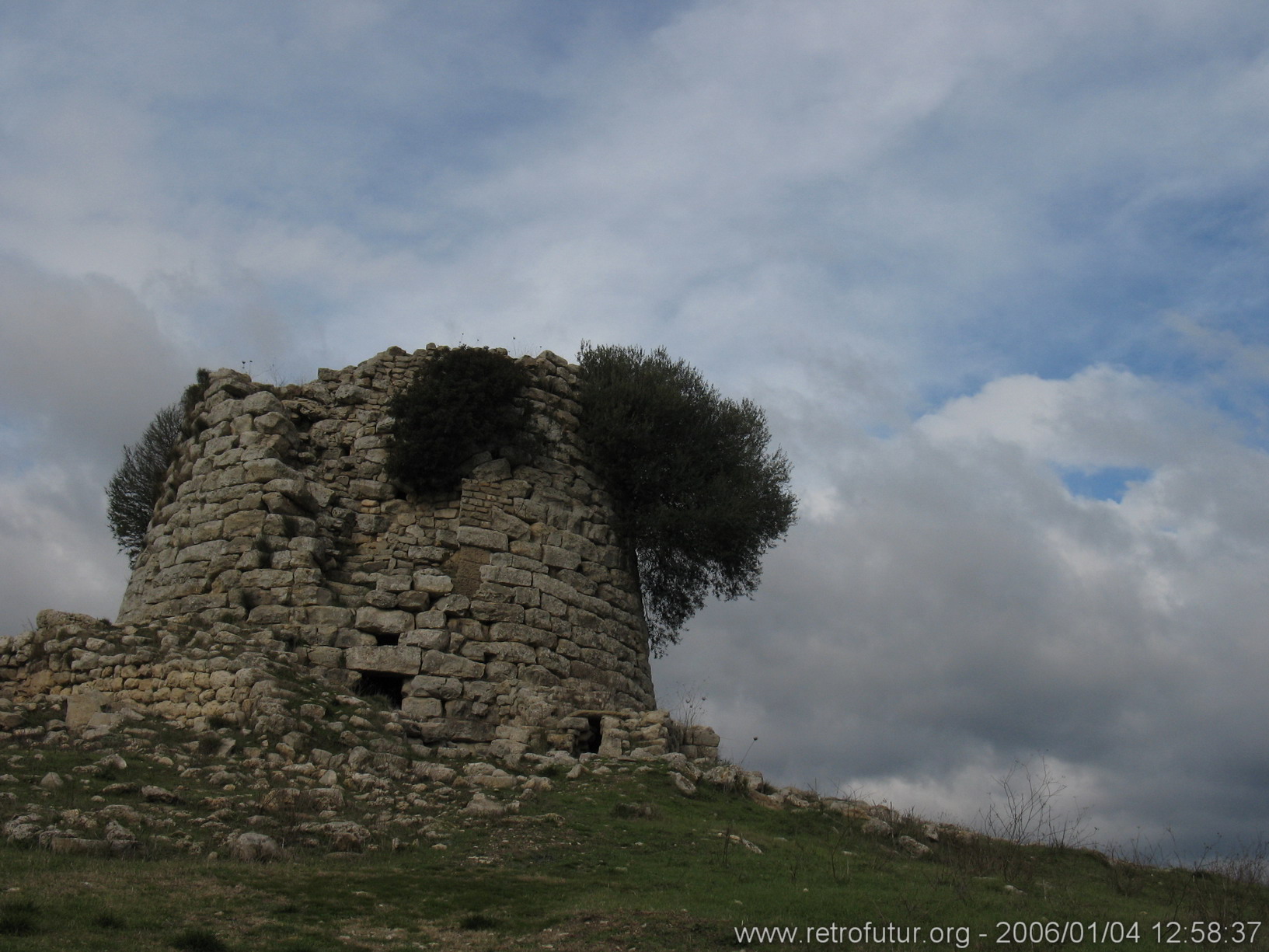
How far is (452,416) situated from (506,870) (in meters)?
7.95

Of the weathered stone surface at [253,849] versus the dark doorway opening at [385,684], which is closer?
the weathered stone surface at [253,849]

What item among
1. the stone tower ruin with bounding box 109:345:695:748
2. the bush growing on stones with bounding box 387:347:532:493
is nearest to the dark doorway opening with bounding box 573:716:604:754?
the stone tower ruin with bounding box 109:345:695:748

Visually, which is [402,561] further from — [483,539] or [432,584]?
[483,539]

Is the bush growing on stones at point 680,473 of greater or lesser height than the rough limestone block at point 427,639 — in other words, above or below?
above

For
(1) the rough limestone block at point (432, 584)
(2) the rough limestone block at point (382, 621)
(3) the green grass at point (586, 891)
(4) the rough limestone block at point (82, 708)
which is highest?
(1) the rough limestone block at point (432, 584)

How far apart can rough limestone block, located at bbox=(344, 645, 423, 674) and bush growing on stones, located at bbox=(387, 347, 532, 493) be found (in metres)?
2.46

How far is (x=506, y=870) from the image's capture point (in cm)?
796

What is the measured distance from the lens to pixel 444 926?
6.47m

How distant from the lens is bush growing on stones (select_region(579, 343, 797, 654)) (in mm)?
16094

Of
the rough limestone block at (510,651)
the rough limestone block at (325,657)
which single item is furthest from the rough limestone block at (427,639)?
the rough limestone block at (325,657)

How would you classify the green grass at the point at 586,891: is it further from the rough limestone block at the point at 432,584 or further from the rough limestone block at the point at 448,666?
the rough limestone block at the point at 432,584

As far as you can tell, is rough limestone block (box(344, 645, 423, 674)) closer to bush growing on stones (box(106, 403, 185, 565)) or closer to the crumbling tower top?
the crumbling tower top

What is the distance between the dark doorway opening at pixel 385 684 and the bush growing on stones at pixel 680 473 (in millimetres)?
4195

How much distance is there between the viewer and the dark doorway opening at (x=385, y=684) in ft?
43.7
